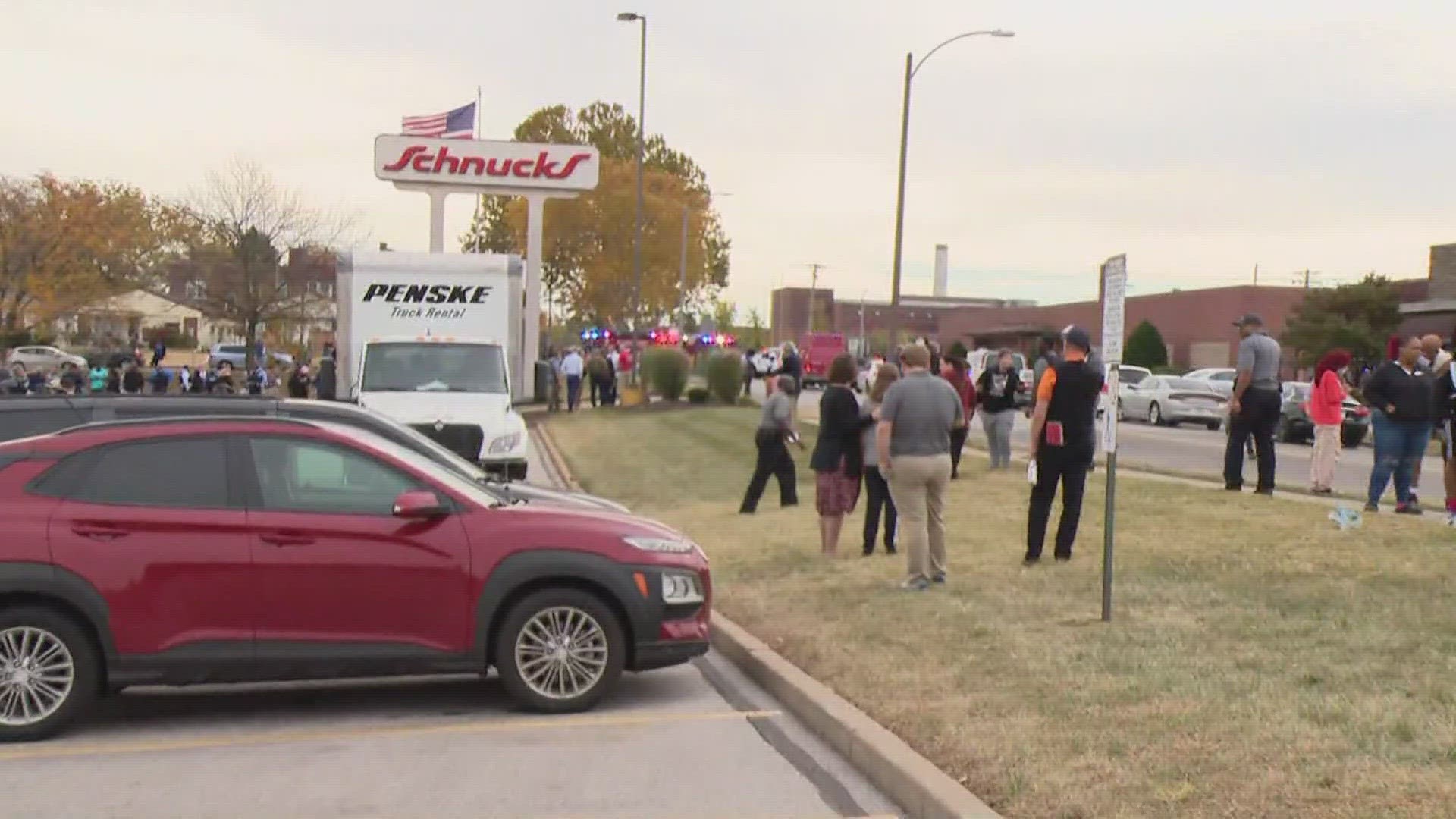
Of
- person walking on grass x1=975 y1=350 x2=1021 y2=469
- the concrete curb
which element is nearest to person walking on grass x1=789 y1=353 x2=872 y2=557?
the concrete curb

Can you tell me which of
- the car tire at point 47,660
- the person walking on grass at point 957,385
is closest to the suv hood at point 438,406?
the person walking on grass at point 957,385

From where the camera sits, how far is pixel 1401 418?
43.2ft

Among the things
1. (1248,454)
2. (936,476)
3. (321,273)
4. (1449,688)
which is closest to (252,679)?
(936,476)

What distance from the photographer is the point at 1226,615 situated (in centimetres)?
876

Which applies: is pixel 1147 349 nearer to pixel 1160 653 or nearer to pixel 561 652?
pixel 1160 653

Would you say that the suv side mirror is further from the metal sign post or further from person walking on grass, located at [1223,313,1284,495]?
person walking on grass, located at [1223,313,1284,495]

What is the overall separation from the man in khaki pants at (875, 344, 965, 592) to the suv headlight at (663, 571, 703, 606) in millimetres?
2588

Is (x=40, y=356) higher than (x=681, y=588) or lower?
lower

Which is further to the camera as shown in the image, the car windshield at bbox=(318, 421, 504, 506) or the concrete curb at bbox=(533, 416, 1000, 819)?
the car windshield at bbox=(318, 421, 504, 506)

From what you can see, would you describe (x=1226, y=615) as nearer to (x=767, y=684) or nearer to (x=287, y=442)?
(x=767, y=684)

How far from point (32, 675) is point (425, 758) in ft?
6.89

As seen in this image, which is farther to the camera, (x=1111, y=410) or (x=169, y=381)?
(x=169, y=381)

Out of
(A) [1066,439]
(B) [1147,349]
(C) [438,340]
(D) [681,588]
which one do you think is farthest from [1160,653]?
(B) [1147,349]

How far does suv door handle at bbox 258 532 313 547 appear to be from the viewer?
7719 mm
